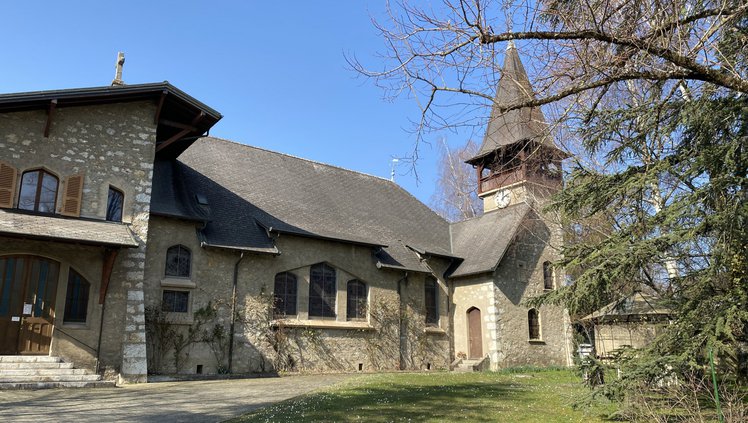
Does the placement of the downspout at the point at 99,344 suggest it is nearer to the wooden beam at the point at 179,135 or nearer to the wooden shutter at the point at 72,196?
the wooden shutter at the point at 72,196

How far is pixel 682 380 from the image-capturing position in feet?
24.1

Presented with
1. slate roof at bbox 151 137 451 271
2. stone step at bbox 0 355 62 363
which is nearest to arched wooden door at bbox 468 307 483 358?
slate roof at bbox 151 137 451 271

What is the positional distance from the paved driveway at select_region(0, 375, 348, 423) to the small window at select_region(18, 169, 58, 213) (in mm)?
4416

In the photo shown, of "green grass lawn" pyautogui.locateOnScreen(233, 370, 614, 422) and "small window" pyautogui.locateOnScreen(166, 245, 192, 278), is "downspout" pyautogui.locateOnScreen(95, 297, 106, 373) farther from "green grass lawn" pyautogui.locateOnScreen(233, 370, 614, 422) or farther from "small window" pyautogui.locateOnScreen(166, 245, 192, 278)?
"green grass lawn" pyautogui.locateOnScreen(233, 370, 614, 422)

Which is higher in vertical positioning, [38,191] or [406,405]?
[38,191]

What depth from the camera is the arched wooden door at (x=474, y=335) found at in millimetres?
20594

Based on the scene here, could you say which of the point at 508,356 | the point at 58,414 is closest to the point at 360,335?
the point at 508,356

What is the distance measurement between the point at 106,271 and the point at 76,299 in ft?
3.09

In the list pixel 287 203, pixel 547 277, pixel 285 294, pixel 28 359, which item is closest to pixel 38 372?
pixel 28 359

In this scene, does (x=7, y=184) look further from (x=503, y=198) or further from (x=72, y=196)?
(x=503, y=198)

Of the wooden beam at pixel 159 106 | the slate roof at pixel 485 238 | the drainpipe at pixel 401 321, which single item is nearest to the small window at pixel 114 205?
the wooden beam at pixel 159 106

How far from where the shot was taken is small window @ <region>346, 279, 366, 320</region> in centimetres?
1878

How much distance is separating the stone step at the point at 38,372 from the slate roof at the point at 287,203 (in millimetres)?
4479

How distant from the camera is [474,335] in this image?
2089cm
